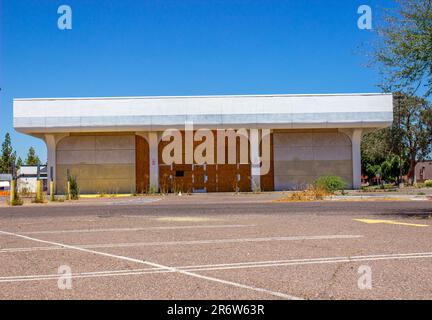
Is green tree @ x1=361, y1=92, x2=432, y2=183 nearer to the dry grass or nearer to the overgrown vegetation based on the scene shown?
the dry grass

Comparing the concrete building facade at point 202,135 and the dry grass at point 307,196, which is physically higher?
the concrete building facade at point 202,135

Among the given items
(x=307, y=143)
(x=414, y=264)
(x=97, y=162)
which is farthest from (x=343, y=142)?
(x=414, y=264)

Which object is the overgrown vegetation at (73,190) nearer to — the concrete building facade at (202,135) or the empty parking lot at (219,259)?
the concrete building facade at (202,135)

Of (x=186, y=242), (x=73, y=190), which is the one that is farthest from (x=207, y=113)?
(x=186, y=242)

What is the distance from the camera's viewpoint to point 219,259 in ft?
26.7

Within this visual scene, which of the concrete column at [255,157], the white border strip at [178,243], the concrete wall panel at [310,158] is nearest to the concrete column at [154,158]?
the concrete column at [255,157]

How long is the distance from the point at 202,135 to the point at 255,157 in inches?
169

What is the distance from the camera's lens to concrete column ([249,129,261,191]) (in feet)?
126

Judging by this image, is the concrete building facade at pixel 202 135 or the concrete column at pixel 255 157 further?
the concrete column at pixel 255 157

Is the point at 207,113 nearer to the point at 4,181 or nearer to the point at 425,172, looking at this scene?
the point at 4,181

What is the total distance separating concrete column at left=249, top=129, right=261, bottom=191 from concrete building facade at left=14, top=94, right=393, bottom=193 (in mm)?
74

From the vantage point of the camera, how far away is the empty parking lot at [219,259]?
19.5 feet

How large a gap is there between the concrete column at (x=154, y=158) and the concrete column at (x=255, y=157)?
277 inches
